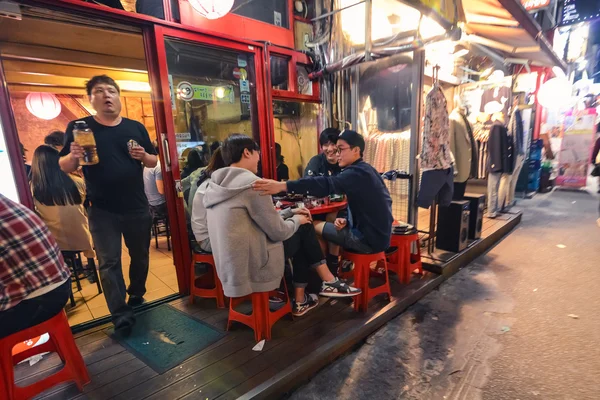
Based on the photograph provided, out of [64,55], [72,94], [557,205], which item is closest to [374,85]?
[64,55]

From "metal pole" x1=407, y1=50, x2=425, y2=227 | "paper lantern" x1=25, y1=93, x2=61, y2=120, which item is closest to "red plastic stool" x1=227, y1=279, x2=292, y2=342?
"metal pole" x1=407, y1=50, x2=425, y2=227

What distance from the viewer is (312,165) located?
375 cm

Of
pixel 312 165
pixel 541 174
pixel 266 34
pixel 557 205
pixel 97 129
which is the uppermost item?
pixel 266 34

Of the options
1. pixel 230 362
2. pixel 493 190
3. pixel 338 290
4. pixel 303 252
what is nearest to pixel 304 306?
pixel 338 290

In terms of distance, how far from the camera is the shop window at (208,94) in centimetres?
303

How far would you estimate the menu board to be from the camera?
25.4ft

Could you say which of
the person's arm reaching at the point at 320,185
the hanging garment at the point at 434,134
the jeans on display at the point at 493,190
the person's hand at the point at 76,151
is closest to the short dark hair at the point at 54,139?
the person's hand at the point at 76,151

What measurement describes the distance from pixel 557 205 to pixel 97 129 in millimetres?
8726

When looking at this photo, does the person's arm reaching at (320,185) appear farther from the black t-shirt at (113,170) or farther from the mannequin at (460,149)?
the mannequin at (460,149)

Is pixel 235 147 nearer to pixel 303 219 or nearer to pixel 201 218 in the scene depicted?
pixel 303 219

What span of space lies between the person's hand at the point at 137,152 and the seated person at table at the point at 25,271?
100cm

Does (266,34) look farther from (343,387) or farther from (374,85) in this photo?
(343,387)

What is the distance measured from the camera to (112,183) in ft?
7.84

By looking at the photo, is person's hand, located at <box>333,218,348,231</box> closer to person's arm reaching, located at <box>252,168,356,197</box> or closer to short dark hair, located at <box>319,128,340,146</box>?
person's arm reaching, located at <box>252,168,356,197</box>
